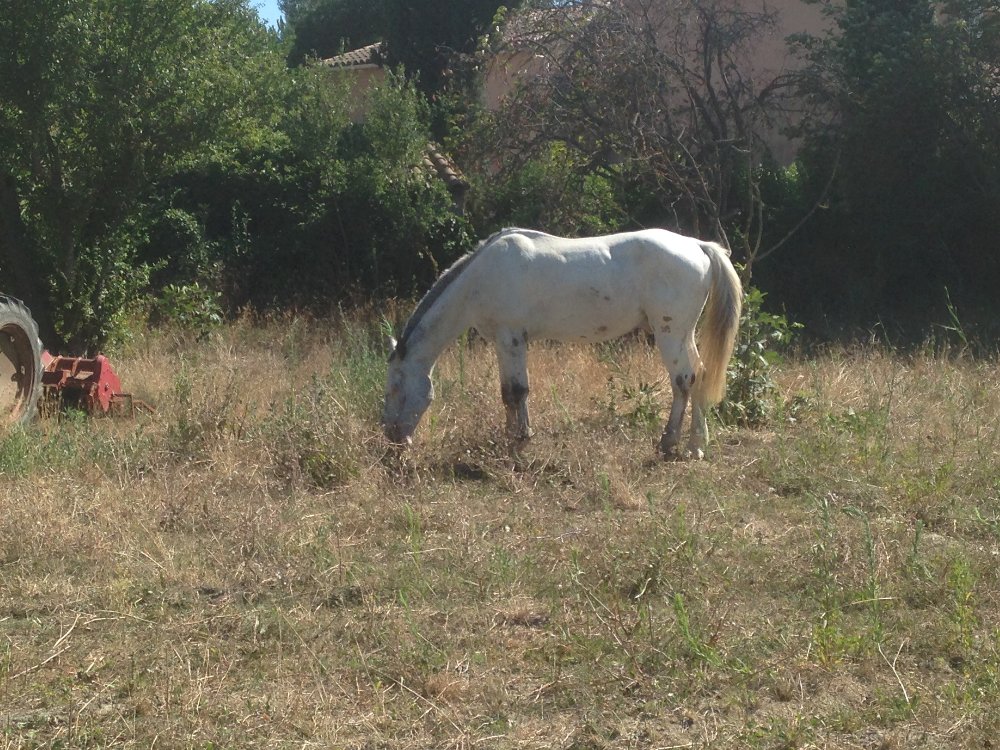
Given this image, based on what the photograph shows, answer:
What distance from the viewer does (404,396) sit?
7773 mm

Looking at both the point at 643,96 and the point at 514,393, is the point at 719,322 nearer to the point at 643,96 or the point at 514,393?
the point at 514,393

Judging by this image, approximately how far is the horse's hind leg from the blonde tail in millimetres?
128

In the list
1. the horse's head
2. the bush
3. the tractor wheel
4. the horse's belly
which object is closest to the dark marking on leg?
Answer: the horse's belly

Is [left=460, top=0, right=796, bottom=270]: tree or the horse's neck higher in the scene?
[left=460, top=0, right=796, bottom=270]: tree

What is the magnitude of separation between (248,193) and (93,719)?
40.8ft

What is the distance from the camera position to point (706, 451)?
7973 mm

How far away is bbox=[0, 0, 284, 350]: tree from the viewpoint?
9617mm

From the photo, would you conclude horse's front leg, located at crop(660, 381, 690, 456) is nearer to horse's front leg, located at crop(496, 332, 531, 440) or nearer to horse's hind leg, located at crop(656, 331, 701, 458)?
horse's hind leg, located at crop(656, 331, 701, 458)

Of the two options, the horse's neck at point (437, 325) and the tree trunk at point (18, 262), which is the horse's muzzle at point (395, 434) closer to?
the horse's neck at point (437, 325)

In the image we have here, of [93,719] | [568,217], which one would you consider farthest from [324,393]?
[568,217]

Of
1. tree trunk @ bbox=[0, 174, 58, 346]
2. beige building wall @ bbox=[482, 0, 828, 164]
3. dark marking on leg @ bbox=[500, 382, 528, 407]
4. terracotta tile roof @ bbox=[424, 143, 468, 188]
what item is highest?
beige building wall @ bbox=[482, 0, 828, 164]

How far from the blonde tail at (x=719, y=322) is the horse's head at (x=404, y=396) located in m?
1.97

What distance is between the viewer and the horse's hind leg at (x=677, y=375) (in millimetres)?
7902

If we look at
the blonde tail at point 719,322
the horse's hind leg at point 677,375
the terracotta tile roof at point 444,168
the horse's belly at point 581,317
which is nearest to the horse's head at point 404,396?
the horse's belly at point 581,317
